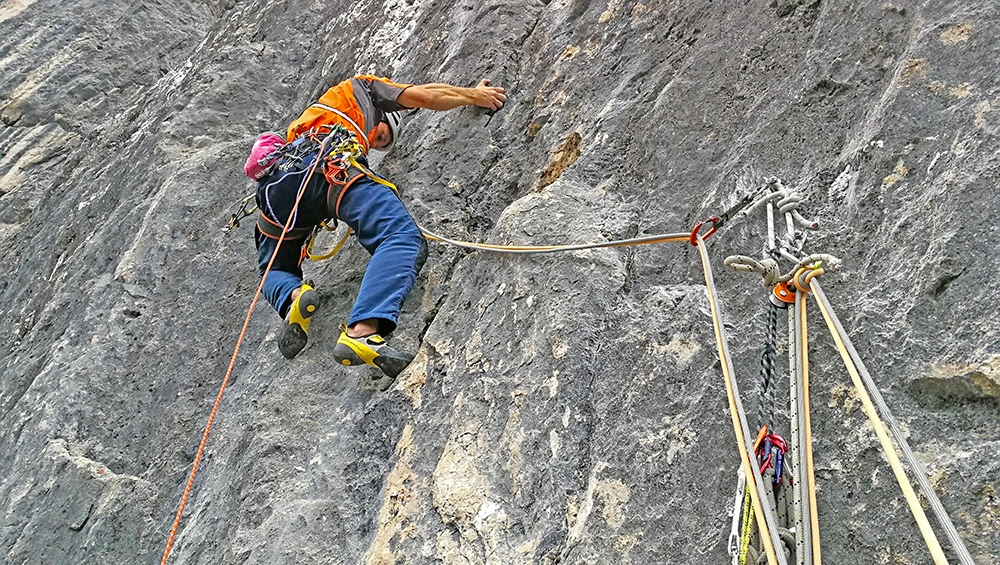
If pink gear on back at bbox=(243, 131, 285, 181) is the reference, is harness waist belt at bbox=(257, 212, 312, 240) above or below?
below

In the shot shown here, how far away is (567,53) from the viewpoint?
14.1 ft

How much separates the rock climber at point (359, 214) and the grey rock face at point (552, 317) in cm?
16

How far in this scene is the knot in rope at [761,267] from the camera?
241 cm

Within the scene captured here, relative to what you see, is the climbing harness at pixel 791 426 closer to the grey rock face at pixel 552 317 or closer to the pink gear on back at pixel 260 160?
the grey rock face at pixel 552 317

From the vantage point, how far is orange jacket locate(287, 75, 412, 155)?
4.30 metres

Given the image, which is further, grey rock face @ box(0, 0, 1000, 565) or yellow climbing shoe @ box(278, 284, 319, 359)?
yellow climbing shoe @ box(278, 284, 319, 359)

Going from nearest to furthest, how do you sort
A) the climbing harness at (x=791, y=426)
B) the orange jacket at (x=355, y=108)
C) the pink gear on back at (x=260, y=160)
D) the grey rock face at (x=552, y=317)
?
1. the climbing harness at (x=791, y=426)
2. the grey rock face at (x=552, y=317)
3. the pink gear on back at (x=260, y=160)
4. the orange jacket at (x=355, y=108)

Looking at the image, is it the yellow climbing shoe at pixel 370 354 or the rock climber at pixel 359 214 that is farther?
the rock climber at pixel 359 214

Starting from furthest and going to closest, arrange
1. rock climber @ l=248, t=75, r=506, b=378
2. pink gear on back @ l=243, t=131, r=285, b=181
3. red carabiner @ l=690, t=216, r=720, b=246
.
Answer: pink gear on back @ l=243, t=131, r=285, b=181
rock climber @ l=248, t=75, r=506, b=378
red carabiner @ l=690, t=216, r=720, b=246

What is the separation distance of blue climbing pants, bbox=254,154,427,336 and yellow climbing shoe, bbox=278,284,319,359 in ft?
0.60

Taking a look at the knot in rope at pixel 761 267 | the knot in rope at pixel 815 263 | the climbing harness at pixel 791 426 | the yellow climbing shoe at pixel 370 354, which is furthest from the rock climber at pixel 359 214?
the knot in rope at pixel 815 263

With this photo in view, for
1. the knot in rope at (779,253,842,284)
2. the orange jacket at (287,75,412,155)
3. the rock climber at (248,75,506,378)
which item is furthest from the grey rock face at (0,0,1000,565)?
the orange jacket at (287,75,412,155)

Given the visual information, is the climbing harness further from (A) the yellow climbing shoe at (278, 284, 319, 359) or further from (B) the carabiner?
(A) the yellow climbing shoe at (278, 284, 319, 359)

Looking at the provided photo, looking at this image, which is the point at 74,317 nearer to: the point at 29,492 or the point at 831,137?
the point at 29,492
